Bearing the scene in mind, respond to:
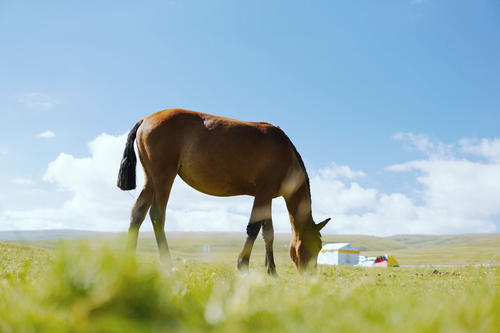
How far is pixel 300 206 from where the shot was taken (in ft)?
26.6

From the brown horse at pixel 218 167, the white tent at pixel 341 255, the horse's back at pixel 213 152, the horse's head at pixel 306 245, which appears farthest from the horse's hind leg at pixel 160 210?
the white tent at pixel 341 255

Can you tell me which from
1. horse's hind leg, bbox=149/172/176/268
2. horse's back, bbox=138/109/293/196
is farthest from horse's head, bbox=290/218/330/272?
horse's hind leg, bbox=149/172/176/268

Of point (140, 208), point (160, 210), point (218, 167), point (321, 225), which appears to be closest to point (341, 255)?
point (321, 225)

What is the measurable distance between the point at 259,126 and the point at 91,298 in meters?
6.46

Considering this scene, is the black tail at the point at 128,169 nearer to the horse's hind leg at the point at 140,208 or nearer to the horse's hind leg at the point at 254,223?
the horse's hind leg at the point at 140,208

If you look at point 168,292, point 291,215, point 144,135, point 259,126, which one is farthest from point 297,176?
point 168,292

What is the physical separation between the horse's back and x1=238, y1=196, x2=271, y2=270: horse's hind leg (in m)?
0.29

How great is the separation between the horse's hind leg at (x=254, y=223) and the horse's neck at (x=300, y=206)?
2.48ft

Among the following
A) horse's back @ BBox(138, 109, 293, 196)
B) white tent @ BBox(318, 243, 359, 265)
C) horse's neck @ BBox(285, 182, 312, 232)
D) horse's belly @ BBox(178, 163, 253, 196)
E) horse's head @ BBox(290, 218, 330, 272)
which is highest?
horse's back @ BBox(138, 109, 293, 196)

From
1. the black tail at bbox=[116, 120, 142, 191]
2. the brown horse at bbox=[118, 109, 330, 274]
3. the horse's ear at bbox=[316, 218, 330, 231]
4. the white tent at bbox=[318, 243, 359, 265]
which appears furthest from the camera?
the white tent at bbox=[318, 243, 359, 265]

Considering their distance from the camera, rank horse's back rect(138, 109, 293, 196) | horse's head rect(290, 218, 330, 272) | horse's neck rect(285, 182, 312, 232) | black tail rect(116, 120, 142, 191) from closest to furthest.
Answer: horse's back rect(138, 109, 293, 196)
black tail rect(116, 120, 142, 191)
horse's head rect(290, 218, 330, 272)
horse's neck rect(285, 182, 312, 232)

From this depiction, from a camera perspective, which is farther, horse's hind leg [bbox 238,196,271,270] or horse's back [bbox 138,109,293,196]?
horse's back [bbox 138,109,293,196]

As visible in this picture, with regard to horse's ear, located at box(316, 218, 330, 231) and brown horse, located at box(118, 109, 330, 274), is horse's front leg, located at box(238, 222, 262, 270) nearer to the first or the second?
brown horse, located at box(118, 109, 330, 274)

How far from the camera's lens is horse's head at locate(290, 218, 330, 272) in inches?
302
